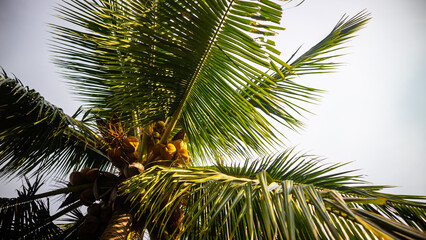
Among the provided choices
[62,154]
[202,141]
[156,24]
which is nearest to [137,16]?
[156,24]

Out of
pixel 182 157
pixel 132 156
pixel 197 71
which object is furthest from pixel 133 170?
pixel 197 71

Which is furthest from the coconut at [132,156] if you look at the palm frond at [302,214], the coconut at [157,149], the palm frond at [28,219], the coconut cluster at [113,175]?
the palm frond at [28,219]

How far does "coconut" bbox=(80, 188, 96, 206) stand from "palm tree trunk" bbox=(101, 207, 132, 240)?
0.79 feet

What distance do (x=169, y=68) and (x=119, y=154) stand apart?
0.72 m

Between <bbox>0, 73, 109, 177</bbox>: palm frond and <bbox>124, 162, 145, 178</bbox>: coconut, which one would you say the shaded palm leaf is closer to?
<bbox>124, 162, 145, 178</bbox>: coconut

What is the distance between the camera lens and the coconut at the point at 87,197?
1.70 m

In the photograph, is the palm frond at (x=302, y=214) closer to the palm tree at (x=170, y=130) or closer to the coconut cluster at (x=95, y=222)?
the palm tree at (x=170, y=130)

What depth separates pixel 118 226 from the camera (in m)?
1.46

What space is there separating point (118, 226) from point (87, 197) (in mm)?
402

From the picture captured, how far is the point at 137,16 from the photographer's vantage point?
1.55 meters

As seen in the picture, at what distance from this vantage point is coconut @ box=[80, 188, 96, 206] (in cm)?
170

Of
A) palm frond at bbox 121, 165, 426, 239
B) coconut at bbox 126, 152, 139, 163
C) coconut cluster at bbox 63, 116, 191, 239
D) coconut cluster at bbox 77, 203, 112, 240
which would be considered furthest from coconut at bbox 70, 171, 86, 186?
palm frond at bbox 121, 165, 426, 239

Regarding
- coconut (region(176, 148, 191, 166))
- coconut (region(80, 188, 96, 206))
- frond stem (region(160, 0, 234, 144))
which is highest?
frond stem (region(160, 0, 234, 144))

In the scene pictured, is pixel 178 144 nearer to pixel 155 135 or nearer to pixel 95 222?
pixel 155 135
